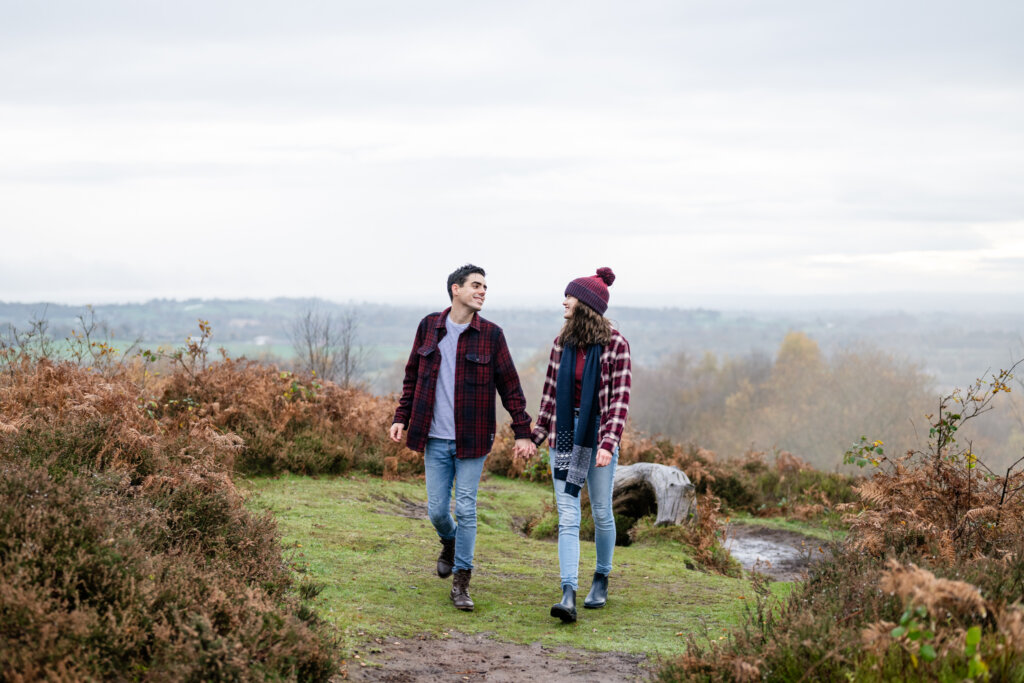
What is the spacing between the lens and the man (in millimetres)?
6406

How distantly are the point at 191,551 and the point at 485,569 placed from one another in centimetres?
314

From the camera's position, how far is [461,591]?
21.4 feet

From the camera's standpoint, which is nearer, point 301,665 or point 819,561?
point 301,665

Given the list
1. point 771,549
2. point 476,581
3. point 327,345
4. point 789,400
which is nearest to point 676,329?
point 789,400

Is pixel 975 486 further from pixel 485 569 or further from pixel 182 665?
pixel 182 665

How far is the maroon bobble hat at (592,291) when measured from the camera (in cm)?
633

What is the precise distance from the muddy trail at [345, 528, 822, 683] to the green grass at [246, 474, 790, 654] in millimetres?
142

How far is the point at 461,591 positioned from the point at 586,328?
2.16m

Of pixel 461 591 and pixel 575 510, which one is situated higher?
pixel 575 510

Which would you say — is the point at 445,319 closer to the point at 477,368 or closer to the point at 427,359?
the point at 427,359

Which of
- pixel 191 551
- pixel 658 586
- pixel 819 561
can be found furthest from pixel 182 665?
pixel 658 586

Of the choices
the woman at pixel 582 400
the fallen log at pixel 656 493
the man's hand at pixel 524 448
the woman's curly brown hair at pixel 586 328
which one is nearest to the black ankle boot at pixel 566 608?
the woman at pixel 582 400

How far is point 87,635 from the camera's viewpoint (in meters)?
3.81

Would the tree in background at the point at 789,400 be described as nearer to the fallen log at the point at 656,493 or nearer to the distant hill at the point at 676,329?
the distant hill at the point at 676,329
